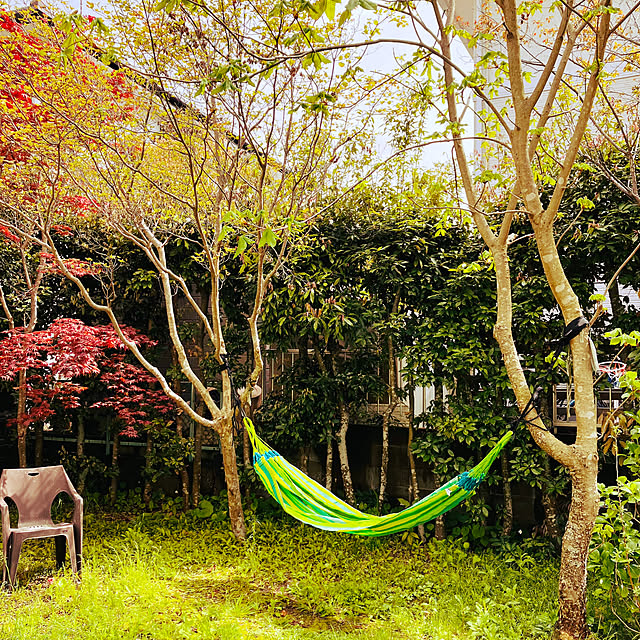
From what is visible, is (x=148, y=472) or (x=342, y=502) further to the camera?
(x=148, y=472)

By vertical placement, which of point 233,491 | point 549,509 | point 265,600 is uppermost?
point 233,491

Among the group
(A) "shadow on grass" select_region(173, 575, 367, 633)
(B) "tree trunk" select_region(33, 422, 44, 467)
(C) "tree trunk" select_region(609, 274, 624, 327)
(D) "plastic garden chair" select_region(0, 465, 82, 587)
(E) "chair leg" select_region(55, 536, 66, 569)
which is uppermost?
(C) "tree trunk" select_region(609, 274, 624, 327)

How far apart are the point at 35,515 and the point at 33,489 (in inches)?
5.8

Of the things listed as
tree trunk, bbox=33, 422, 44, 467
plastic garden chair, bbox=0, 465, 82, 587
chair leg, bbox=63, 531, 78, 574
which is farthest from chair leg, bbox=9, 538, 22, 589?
tree trunk, bbox=33, 422, 44, 467

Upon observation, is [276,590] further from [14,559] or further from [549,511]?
[549,511]

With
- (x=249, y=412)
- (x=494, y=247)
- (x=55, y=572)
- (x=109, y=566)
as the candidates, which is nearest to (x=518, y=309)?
(x=494, y=247)

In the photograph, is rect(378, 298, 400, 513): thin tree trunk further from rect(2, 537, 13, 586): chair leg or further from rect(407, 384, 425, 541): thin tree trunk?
rect(2, 537, 13, 586): chair leg

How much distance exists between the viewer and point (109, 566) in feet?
10.5

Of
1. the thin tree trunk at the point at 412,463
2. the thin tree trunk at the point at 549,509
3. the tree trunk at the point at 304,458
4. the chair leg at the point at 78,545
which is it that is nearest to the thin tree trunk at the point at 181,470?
the tree trunk at the point at 304,458

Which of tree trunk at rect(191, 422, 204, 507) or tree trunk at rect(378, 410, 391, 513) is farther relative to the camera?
tree trunk at rect(191, 422, 204, 507)

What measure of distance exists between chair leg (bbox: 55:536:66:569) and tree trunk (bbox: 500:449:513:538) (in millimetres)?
2531

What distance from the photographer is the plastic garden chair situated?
2912 mm

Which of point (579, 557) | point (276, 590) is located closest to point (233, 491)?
point (276, 590)

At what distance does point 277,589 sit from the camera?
3.05m
